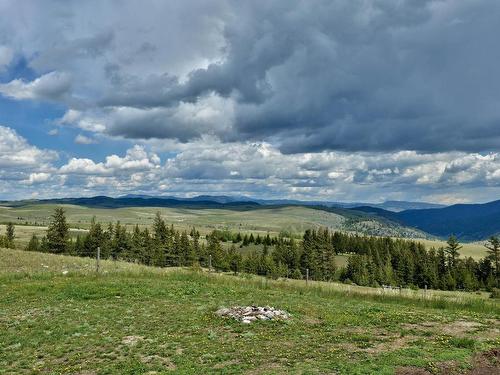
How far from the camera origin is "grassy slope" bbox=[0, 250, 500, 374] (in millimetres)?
17234

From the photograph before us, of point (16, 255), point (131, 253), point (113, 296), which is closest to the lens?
point (113, 296)

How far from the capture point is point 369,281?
147 meters

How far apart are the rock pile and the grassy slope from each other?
2.33ft

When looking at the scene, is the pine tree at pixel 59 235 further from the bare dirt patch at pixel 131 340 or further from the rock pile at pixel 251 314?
the bare dirt patch at pixel 131 340

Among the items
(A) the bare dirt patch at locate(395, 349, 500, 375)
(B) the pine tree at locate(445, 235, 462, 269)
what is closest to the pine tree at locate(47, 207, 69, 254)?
(A) the bare dirt patch at locate(395, 349, 500, 375)

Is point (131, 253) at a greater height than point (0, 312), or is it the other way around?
point (0, 312)

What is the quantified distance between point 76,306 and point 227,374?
16.1m

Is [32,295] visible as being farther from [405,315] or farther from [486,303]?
[486,303]

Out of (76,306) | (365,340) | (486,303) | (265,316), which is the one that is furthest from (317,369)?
(486,303)

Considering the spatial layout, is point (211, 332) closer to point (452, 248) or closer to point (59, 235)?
point (59, 235)

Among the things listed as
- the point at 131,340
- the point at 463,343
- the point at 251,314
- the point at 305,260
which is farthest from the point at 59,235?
the point at 463,343

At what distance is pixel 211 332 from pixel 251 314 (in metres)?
3.72

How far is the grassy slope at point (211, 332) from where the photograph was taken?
56.5 feet

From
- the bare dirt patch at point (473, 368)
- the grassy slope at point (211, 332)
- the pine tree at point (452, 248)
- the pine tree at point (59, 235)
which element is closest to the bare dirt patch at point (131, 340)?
the grassy slope at point (211, 332)
